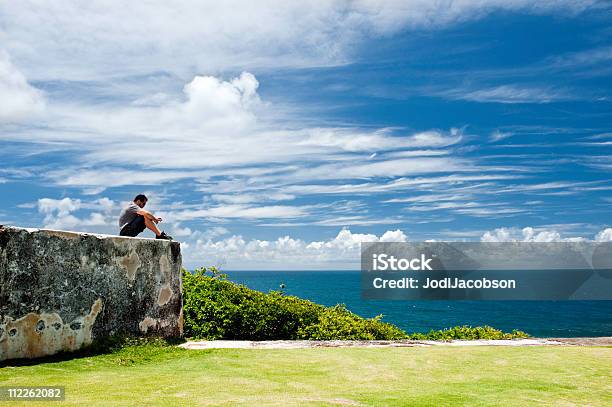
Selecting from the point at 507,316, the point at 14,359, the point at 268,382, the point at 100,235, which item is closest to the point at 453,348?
the point at 268,382

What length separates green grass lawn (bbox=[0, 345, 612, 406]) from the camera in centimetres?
562

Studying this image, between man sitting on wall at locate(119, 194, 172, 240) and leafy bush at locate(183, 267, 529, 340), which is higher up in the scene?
man sitting on wall at locate(119, 194, 172, 240)

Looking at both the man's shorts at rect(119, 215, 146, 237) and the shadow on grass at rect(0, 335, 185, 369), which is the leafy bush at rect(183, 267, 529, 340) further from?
the man's shorts at rect(119, 215, 146, 237)

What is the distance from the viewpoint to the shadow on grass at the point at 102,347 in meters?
7.07

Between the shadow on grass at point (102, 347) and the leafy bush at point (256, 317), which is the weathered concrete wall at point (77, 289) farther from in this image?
the leafy bush at point (256, 317)

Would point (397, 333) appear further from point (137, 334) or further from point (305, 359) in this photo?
point (137, 334)

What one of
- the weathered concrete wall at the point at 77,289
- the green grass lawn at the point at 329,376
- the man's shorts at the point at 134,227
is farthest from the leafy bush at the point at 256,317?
the green grass lawn at the point at 329,376

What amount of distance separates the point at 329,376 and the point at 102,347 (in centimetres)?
332

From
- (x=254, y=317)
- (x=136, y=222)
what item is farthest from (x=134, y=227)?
(x=254, y=317)

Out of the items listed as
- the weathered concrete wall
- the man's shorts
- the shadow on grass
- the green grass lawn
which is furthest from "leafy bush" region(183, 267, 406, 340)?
the green grass lawn

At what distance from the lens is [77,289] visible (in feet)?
25.3

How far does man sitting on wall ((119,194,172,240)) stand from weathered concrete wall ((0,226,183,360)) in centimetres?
50

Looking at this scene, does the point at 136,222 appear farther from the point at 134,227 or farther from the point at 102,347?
the point at 102,347

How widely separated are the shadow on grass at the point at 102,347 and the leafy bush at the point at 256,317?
246 centimetres
